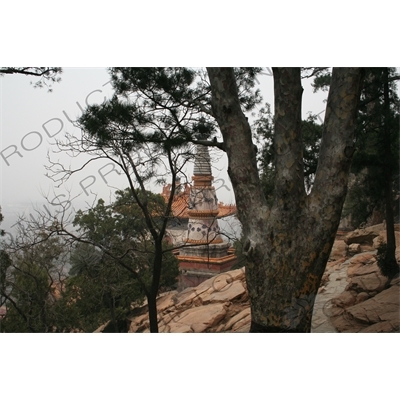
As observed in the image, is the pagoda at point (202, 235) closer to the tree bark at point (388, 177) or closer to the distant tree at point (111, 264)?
the distant tree at point (111, 264)

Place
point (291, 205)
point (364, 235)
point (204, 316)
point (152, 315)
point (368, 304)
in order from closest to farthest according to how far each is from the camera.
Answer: point (291, 205) < point (368, 304) < point (152, 315) < point (204, 316) < point (364, 235)

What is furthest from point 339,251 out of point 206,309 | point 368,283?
point 206,309

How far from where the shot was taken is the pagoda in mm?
3471

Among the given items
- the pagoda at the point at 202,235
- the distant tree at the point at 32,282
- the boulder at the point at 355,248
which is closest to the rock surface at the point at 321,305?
the pagoda at the point at 202,235

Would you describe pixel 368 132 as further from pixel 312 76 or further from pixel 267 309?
pixel 267 309

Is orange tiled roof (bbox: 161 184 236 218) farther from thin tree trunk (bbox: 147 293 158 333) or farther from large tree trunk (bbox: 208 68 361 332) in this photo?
large tree trunk (bbox: 208 68 361 332)

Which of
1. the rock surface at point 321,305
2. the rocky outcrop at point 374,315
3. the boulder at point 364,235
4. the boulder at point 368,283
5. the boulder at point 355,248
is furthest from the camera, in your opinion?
the boulder at point 355,248

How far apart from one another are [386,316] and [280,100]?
1.74 metres

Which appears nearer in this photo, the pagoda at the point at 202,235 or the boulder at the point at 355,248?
the pagoda at the point at 202,235

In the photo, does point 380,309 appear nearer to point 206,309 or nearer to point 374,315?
point 374,315

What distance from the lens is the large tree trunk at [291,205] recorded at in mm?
2094

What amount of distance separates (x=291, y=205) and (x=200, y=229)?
166cm

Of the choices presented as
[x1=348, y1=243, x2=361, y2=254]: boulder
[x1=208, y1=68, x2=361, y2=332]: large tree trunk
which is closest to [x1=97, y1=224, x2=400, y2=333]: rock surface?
[x1=348, y1=243, x2=361, y2=254]: boulder

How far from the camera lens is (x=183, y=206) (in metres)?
3.68
